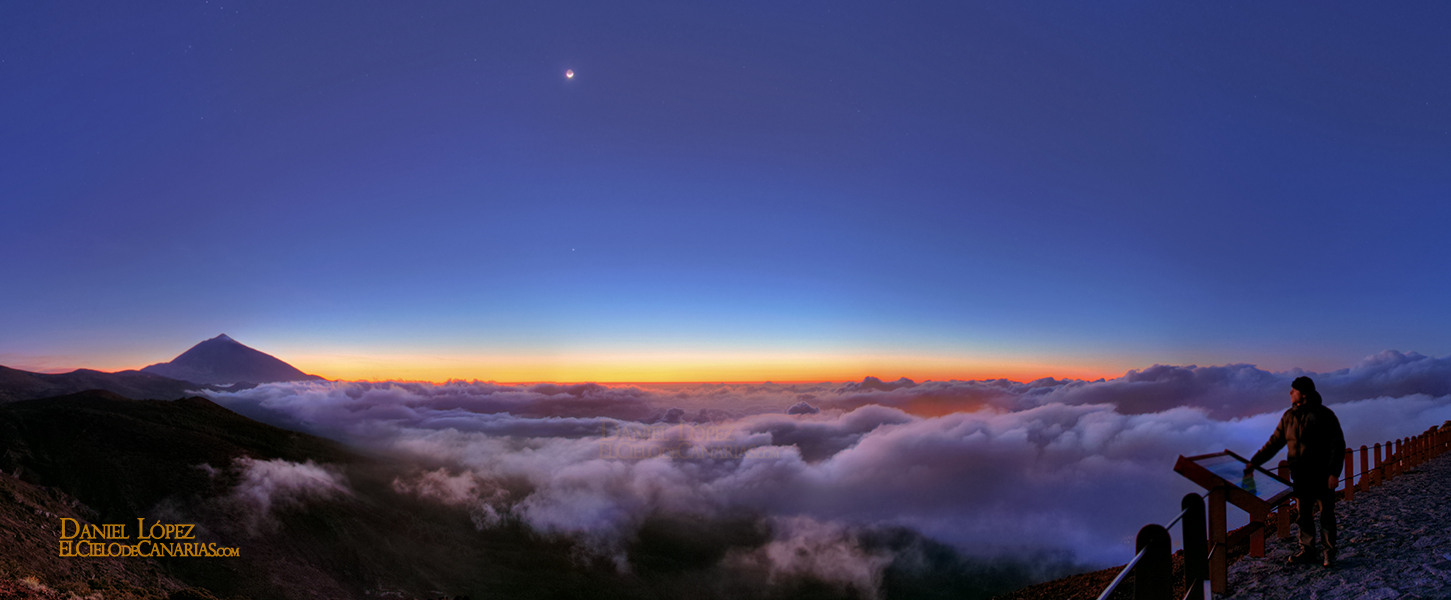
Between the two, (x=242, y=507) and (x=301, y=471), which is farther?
(x=301, y=471)

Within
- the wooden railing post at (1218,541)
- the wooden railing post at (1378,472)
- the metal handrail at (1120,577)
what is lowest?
the wooden railing post at (1378,472)

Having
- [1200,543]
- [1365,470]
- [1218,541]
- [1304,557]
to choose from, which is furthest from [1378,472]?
[1200,543]

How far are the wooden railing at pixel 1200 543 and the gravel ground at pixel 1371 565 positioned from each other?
0.28 m

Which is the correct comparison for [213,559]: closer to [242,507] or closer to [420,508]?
[242,507]

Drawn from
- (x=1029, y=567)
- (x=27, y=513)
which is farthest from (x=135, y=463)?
(x=1029, y=567)

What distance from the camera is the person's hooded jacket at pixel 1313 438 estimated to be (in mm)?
6363

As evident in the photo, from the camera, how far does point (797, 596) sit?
175 m

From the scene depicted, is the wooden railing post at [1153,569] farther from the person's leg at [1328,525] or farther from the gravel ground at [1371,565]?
the person's leg at [1328,525]

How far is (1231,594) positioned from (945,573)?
213992mm

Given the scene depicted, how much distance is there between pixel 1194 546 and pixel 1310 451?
3987 mm

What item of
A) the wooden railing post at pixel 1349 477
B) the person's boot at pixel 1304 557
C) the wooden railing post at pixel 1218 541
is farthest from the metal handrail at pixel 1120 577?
the wooden railing post at pixel 1349 477

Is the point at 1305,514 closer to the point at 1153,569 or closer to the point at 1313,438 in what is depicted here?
the point at 1313,438

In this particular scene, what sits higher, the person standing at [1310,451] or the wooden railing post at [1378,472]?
the person standing at [1310,451]

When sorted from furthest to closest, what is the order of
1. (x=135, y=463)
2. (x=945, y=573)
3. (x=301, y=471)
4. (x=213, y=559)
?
(x=945, y=573)
(x=301, y=471)
(x=135, y=463)
(x=213, y=559)
